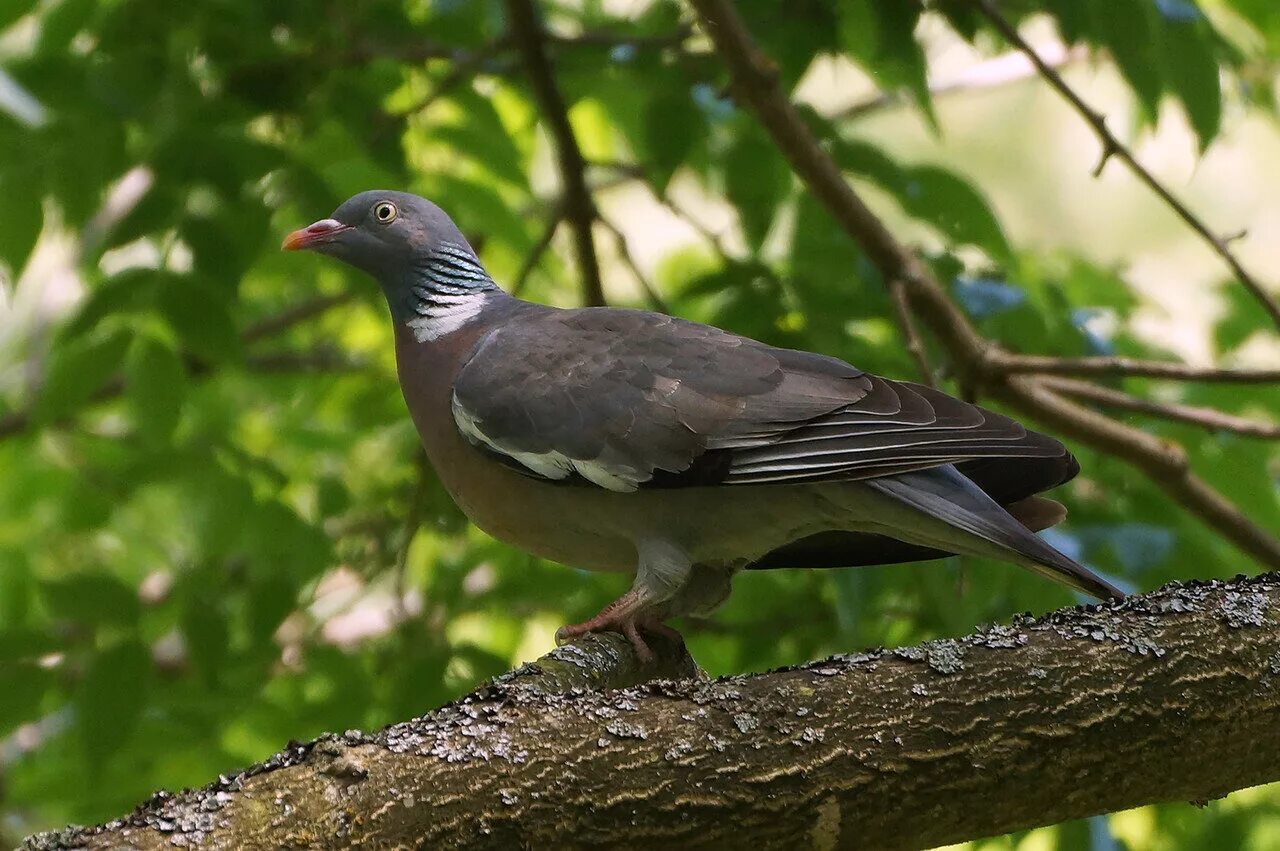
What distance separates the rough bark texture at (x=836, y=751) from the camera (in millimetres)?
2297

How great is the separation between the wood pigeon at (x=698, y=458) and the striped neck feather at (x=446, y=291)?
0.22m

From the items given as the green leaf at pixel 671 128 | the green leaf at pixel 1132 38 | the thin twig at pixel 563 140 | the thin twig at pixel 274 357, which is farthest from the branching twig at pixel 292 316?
the green leaf at pixel 1132 38

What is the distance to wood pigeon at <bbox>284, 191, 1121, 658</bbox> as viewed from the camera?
327 centimetres

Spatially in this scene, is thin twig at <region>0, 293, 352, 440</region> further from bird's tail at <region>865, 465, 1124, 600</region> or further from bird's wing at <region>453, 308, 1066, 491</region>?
bird's tail at <region>865, 465, 1124, 600</region>

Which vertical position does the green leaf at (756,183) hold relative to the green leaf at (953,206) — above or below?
above

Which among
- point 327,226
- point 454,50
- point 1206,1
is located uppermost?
point 1206,1

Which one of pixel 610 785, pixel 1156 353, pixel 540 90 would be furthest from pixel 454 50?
pixel 610 785

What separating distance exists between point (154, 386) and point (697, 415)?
167 centimetres

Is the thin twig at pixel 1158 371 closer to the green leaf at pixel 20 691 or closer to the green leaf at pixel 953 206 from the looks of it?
the green leaf at pixel 953 206

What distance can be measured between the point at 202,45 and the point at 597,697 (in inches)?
107

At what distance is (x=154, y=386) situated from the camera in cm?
406

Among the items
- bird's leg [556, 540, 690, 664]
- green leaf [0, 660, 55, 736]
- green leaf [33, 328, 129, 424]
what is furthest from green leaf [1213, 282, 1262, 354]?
green leaf [0, 660, 55, 736]

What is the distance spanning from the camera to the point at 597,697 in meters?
2.49

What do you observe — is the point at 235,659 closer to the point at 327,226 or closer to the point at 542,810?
the point at 327,226
